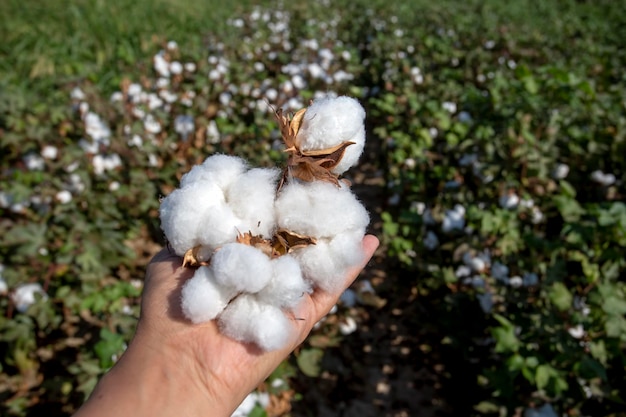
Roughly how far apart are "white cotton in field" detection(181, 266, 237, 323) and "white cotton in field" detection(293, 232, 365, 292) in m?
0.24

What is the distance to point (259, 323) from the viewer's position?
1.25 metres

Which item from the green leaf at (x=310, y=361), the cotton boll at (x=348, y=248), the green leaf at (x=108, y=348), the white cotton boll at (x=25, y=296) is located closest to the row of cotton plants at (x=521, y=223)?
the green leaf at (x=310, y=361)

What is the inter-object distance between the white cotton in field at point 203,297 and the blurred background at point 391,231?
0.78 metres

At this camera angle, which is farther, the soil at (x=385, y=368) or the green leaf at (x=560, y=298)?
the soil at (x=385, y=368)

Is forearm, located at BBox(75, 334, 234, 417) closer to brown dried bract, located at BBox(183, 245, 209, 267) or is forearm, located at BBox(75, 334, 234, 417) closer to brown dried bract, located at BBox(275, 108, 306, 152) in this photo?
brown dried bract, located at BBox(183, 245, 209, 267)

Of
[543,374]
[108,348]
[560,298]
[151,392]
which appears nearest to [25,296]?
[108,348]

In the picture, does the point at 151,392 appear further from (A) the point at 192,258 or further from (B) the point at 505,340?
(B) the point at 505,340

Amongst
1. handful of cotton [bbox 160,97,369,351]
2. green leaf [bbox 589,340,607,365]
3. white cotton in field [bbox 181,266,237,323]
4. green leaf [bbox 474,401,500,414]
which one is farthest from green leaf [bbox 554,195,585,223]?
white cotton in field [bbox 181,266,237,323]

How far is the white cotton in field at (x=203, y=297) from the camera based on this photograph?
1.24 metres

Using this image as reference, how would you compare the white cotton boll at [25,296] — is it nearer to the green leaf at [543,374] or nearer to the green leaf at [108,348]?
the green leaf at [108,348]

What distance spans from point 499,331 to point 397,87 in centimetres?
330

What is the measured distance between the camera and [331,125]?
1425mm

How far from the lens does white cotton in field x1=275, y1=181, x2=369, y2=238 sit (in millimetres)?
1398

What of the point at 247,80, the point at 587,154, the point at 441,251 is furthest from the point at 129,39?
the point at 587,154
